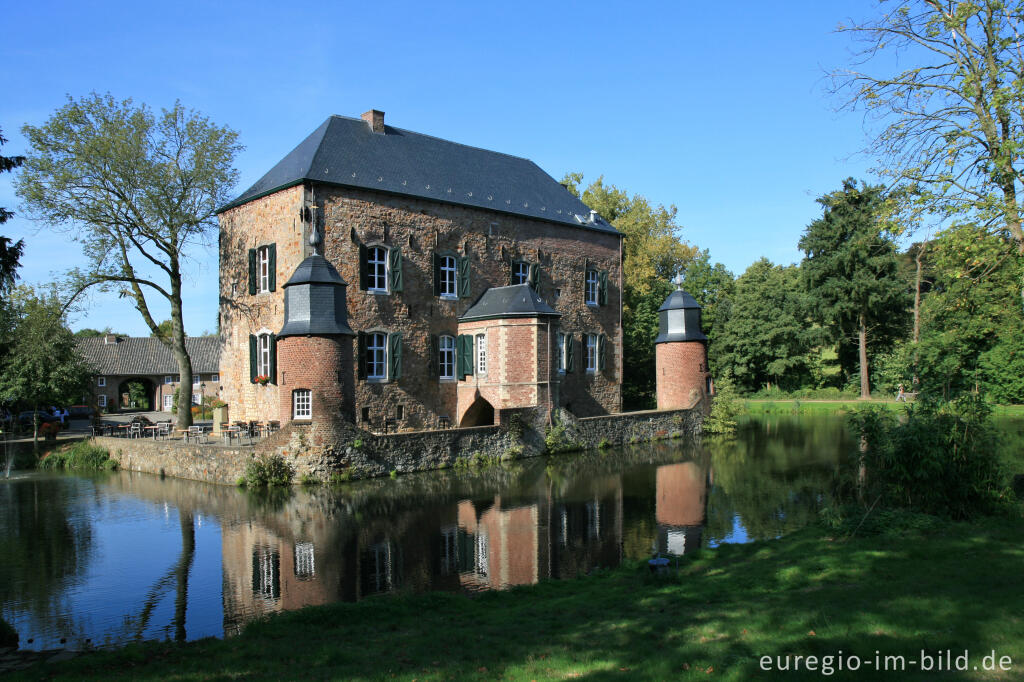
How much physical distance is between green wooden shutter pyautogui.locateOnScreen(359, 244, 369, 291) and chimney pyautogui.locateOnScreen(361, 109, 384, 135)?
16.2 feet

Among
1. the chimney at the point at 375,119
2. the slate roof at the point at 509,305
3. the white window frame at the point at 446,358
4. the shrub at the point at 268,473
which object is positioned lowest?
the shrub at the point at 268,473

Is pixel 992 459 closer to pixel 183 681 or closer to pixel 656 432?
pixel 183 681

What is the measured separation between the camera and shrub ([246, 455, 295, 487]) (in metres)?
15.4

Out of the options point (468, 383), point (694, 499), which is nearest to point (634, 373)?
point (468, 383)

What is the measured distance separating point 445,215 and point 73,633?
16.5 metres

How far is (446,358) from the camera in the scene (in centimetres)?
2202

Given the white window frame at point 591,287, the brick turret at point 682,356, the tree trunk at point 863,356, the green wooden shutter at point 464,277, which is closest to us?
the green wooden shutter at point 464,277

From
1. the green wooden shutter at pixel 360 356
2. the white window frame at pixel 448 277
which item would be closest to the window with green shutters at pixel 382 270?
the green wooden shutter at pixel 360 356

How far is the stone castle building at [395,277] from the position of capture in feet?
63.7

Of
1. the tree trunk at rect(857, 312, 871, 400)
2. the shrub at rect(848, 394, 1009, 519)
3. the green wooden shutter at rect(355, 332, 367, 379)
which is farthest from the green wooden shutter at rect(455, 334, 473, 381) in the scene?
the tree trunk at rect(857, 312, 871, 400)

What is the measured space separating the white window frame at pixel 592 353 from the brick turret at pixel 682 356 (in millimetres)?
2419

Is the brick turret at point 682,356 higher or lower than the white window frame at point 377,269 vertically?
lower

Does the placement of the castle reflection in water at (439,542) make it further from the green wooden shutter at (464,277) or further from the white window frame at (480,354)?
the green wooden shutter at (464,277)

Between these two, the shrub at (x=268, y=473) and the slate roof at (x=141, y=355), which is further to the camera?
the slate roof at (x=141, y=355)
